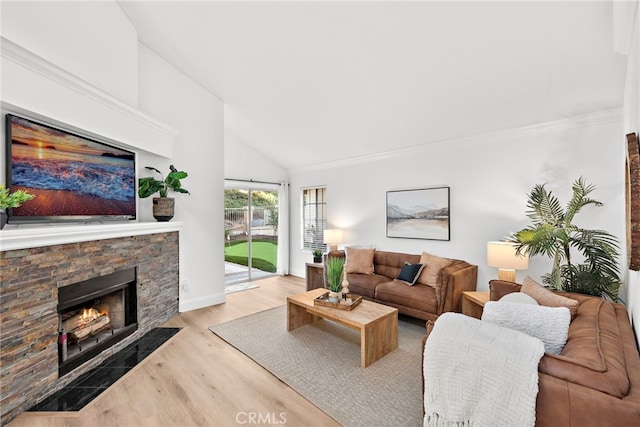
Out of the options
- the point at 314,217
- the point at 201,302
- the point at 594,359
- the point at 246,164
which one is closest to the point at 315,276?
the point at 314,217

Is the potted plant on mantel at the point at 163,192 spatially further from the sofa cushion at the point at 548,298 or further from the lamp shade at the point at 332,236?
the sofa cushion at the point at 548,298

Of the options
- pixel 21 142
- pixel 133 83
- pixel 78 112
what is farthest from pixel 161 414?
pixel 133 83

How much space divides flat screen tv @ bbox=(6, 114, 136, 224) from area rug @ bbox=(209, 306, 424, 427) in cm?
186

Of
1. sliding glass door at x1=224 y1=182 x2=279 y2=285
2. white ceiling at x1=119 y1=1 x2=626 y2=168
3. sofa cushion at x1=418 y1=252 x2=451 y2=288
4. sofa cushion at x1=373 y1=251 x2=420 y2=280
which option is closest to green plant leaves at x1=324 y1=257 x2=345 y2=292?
sofa cushion at x1=418 y1=252 x2=451 y2=288

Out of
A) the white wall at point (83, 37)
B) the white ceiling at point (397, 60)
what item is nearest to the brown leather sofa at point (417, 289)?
the white ceiling at point (397, 60)

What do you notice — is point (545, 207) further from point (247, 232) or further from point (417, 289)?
point (247, 232)

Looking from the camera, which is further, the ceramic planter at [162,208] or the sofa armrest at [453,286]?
the ceramic planter at [162,208]

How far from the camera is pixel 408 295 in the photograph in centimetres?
361

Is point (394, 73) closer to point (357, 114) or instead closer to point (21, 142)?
point (357, 114)

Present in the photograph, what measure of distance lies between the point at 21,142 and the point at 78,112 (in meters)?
0.48

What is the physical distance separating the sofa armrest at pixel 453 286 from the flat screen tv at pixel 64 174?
366 centimetres

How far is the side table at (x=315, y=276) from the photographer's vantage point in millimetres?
4992

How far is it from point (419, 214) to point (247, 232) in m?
3.47

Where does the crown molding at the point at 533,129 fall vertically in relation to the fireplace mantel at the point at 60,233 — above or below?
above
